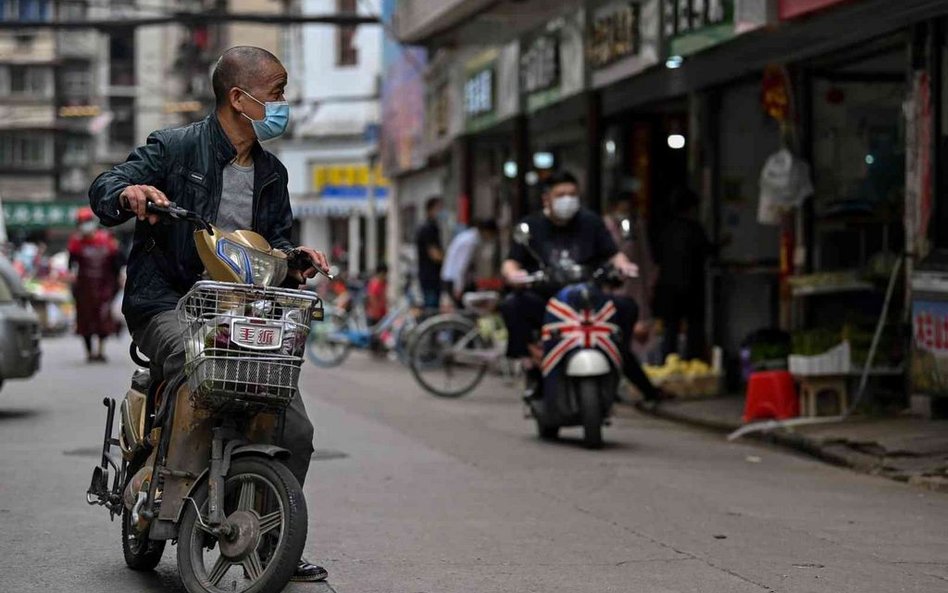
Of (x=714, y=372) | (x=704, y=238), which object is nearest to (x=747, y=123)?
(x=704, y=238)

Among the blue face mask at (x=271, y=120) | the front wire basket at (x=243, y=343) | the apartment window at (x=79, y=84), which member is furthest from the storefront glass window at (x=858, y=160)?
the apartment window at (x=79, y=84)

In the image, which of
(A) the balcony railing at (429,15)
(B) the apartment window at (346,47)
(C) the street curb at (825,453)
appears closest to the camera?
(C) the street curb at (825,453)

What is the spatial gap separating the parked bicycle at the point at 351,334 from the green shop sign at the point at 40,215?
176 ft

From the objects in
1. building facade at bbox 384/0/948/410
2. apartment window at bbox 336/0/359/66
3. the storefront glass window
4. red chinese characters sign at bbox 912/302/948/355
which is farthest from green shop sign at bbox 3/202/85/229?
red chinese characters sign at bbox 912/302/948/355

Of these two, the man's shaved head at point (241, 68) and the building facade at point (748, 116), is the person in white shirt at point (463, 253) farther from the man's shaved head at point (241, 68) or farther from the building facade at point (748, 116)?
the man's shaved head at point (241, 68)

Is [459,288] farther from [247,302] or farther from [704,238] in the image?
[247,302]

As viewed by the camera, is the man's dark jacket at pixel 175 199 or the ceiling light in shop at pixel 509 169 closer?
the man's dark jacket at pixel 175 199

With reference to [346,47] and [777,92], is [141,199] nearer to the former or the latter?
[777,92]

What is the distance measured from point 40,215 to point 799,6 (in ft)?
220

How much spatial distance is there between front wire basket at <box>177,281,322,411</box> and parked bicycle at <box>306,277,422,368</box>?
15.7m

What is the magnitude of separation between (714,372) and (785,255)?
4.44 feet

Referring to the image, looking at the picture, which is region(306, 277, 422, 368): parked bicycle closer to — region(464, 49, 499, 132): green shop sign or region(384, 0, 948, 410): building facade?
region(384, 0, 948, 410): building facade

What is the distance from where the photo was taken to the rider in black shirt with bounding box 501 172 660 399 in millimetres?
12008

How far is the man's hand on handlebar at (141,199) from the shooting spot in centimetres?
558
